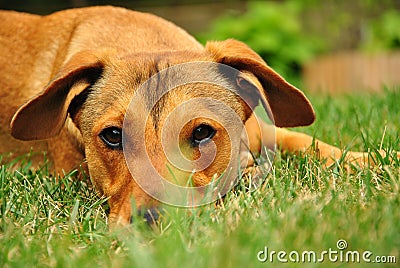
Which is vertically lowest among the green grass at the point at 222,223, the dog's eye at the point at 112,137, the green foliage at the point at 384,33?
the green grass at the point at 222,223

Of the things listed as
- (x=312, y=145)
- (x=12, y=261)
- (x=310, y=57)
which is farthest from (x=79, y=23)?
(x=310, y=57)

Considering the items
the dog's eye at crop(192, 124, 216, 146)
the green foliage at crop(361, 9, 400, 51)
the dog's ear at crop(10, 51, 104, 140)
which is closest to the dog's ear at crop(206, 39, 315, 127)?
the dog's eye at crop(192, 124, 216, 146)

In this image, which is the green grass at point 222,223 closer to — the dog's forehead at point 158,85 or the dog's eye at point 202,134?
the dog's eye at point 202,134

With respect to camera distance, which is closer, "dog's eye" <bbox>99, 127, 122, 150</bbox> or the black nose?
the black nose

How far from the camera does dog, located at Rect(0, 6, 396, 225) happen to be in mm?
3004

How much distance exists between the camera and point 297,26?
1054 centimetres

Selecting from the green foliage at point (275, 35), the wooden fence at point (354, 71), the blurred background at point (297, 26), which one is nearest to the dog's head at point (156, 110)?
the wooden fence at point (354, 71)

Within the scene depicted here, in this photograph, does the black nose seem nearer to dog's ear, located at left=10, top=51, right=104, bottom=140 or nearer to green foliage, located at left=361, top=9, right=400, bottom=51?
dog's ear, located at left=10, top=51, right=104, bottom=140

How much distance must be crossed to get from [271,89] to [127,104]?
2.60 feet

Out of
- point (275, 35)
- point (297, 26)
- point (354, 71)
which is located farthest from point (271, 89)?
point (297, 26)

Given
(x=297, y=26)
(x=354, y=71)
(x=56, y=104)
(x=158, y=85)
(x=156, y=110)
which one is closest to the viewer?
(x=156, y=110)

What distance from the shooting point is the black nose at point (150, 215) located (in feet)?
8.25

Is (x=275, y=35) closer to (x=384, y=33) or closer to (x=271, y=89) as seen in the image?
(x=384, y=33)

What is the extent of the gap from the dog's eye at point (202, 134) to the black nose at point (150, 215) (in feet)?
1.85
